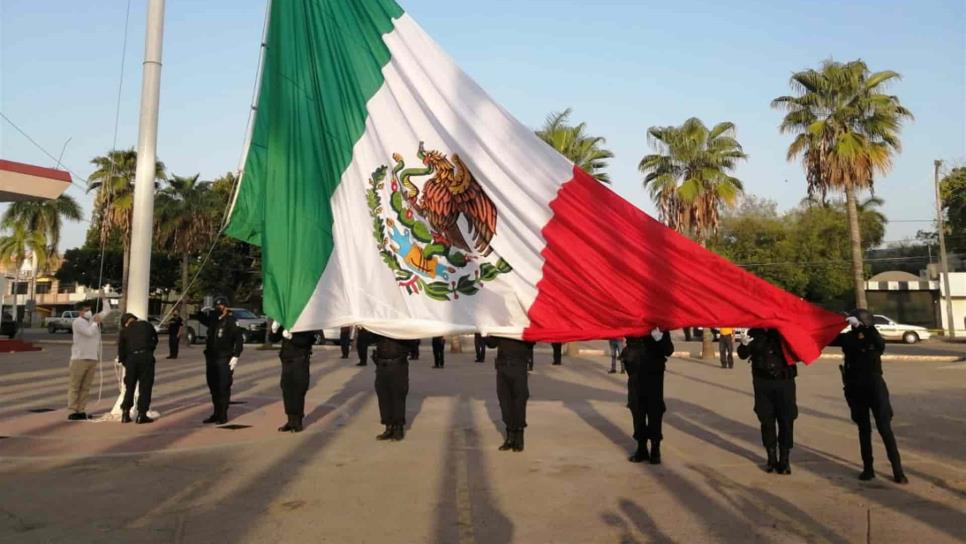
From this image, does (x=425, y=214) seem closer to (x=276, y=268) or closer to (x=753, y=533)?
(x=276, y=268)

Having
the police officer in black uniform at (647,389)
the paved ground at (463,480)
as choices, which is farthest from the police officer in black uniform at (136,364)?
the police officer in black uniform at (647,389)

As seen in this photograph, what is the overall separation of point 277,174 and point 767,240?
163 feet

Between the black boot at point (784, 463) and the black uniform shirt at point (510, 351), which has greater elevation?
the black uniform shirt at point (510, 351)

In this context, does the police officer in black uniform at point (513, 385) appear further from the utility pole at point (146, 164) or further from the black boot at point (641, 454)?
the utility pole at point (146, 164)

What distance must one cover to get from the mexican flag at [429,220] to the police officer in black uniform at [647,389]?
113cm

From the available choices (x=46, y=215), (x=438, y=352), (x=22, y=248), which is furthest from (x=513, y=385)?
(x=22, y=248)

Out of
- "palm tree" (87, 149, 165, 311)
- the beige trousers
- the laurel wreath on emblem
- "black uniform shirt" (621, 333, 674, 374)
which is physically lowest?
the beige trousers

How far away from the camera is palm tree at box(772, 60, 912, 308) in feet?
82.4

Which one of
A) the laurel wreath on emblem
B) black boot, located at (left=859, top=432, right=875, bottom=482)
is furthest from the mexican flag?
black boot, located at (left=859, top=432, right=875, bottom=482)

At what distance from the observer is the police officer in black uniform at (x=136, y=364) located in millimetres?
10352

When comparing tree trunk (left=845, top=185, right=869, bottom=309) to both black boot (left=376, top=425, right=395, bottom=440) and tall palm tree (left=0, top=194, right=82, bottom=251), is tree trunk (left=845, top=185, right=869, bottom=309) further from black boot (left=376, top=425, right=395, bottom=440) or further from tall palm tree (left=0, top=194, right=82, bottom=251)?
tall palm tree (left=0, top=194, right=82, bottom=251)

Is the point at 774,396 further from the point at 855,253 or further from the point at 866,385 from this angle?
the point at 855,253

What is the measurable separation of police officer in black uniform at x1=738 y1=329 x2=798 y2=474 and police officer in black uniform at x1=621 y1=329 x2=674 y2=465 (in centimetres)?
99

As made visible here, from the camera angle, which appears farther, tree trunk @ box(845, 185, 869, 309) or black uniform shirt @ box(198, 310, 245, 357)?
tree trunk @ box(845, 185, 869, 309)
